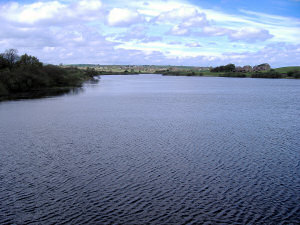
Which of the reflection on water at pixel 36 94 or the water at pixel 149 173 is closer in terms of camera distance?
the water at pixel 149 173

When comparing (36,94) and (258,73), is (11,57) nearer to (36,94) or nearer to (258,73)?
(36,94)

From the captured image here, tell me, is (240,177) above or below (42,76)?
below

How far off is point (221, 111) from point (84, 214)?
29.5 meters

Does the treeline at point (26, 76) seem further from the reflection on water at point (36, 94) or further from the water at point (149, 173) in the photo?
the water at point (149, 173)

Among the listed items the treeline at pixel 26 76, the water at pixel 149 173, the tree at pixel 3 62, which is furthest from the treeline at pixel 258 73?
the water at pixel 149 173

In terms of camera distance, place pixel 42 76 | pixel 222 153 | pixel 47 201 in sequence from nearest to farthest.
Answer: pixel 47 201
pixel 222 153
pixel 42 76

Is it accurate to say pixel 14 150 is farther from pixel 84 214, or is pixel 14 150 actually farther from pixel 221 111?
pixel 221 111

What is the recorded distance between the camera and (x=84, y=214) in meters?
11.7

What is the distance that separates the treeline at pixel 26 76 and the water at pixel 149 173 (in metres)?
38.0

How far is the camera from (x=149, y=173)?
16156mm

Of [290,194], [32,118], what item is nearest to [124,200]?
[290,194]

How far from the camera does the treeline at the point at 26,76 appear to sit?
63.1 m

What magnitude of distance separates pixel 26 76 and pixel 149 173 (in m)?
60.0

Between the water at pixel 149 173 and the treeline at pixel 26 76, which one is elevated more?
the treeline at pixel 26 76
